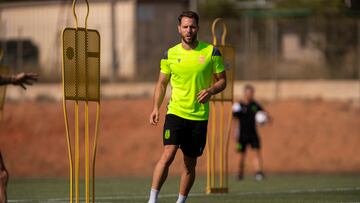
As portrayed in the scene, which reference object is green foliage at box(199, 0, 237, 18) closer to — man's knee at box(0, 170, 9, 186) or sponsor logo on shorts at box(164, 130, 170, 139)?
sponsor logo on shorts at box(164, 130, 170, 139)

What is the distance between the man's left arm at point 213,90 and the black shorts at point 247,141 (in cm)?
1238

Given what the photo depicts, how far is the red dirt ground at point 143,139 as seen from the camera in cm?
3447

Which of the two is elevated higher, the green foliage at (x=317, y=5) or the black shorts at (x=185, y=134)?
the green foliage at (x=317, y=5)

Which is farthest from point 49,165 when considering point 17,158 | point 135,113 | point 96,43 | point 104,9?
point 96,43

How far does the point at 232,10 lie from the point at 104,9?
11303mm

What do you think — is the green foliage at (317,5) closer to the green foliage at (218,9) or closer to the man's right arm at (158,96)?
the green foliage at (218,9)

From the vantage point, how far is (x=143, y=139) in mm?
35938

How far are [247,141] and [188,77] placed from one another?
12.9 meters

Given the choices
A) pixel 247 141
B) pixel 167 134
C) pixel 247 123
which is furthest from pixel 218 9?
pixel 167 134

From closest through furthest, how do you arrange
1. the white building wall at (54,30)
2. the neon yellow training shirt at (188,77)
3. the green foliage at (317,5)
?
the neon yellow training shirt at (188,77) → the white building wall at (54,30) → the green foliage at (317,5)

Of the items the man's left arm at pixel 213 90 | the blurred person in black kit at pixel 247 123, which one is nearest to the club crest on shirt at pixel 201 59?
the man's left arm at pixel 213 90

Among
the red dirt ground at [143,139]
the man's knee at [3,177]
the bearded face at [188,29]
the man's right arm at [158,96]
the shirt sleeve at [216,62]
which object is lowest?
the red dirt ground at [143,139]

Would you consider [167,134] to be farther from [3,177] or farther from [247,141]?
[247,141]

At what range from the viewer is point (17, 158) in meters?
35.1
